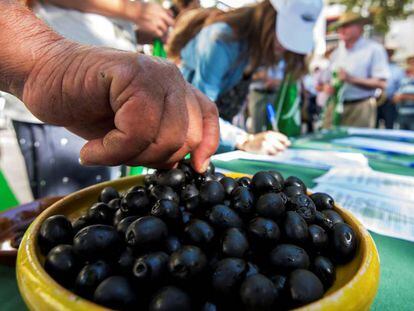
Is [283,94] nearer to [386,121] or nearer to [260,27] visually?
[260,27]

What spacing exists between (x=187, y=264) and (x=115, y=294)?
7 cm

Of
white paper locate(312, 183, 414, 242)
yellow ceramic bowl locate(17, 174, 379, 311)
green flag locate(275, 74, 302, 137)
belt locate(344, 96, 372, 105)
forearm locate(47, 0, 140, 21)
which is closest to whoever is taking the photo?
yellow ceramic bowl locate(17, 174, 379, 311)

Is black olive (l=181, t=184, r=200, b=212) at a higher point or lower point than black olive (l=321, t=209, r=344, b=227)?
higher

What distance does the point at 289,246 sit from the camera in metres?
0.37

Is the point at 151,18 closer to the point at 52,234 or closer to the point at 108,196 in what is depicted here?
the point at 108,196

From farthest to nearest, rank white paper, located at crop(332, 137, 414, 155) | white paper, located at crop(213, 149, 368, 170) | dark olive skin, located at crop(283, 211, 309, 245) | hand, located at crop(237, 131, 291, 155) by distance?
1. white paper, located at crop(332, 137, 414, 155)
2. hand, located at crop(237, 131, 291, 155)
3. white paper, located at crop(213, 149, 368, 170)
4. dark olive skin, located at crop(283, 211, 309, 245)

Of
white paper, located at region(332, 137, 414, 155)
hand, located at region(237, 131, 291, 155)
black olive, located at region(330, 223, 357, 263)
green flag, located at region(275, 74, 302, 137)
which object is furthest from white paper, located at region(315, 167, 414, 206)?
green flag, located at region(275, 74, 302, 137)

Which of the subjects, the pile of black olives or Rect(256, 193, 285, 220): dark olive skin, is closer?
the pile of black olives

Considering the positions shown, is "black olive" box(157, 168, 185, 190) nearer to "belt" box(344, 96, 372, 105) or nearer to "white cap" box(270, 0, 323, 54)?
"white cap" box(270, 0, 323, 54)

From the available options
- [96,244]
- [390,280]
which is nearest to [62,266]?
[96,244]

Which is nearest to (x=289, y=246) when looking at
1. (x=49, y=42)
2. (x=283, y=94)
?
(x=49, y=42)

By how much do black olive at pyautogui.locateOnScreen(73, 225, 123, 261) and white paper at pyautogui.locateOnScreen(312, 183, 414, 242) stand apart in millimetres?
601

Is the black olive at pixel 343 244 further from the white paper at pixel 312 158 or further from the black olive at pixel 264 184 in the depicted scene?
the white paper at pixel 312 158

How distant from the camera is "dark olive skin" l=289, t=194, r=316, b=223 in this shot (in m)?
0.45
